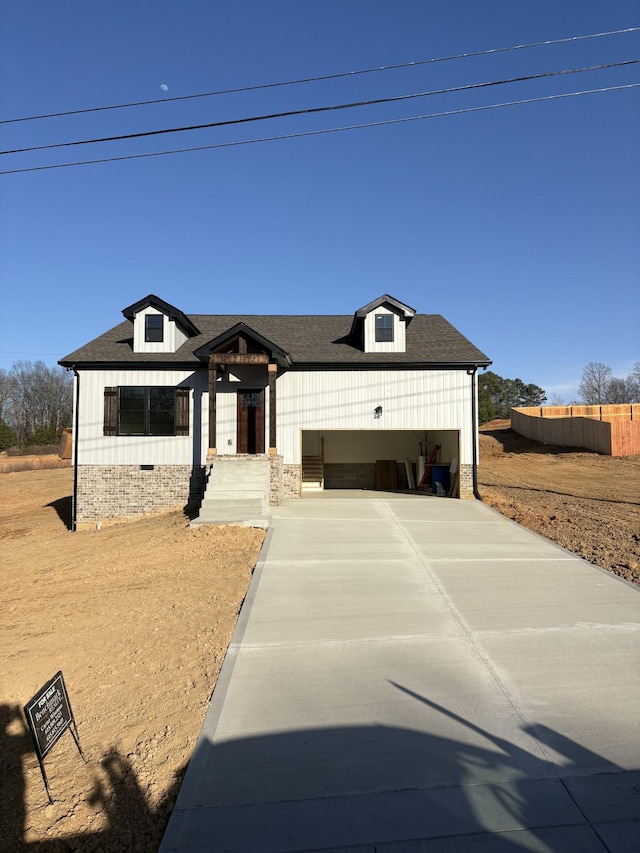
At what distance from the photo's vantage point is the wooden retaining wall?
102ft

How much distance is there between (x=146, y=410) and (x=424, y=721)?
13.7 metres

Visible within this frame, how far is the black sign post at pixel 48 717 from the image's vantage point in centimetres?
312

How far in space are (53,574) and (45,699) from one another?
246 inches

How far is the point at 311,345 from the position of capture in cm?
1708

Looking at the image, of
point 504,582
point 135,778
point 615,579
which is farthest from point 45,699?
point 615,579

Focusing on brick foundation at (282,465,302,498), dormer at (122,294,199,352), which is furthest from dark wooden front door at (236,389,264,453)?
dormer at (122,294,199,352)

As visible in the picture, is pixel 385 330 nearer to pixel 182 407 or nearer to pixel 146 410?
pixel 182 407

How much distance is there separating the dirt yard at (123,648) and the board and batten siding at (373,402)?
3.68 meters

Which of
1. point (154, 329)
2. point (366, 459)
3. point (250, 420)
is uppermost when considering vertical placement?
point (154, 329)

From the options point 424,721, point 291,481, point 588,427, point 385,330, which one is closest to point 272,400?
point 291,481

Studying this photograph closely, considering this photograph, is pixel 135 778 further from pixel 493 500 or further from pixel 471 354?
pixel 471 354

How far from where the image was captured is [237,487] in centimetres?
1292

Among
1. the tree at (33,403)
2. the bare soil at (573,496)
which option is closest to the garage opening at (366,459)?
the bare soil at (573,496)

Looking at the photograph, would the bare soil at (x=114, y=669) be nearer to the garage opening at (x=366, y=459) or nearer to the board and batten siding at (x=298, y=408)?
the board and batten siding at (x=298, y=408)
